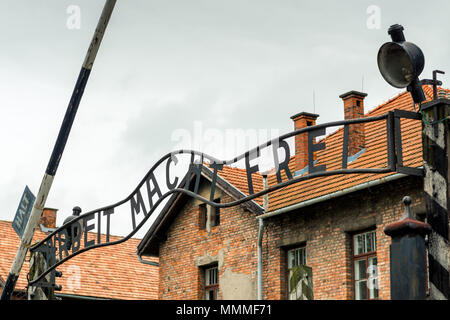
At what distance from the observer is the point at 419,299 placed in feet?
13.3

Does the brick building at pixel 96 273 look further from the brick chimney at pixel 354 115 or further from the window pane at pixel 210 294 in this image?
the brick chimney at pixel 354 115

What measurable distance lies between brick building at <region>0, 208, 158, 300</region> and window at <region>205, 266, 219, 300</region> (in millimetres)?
6863

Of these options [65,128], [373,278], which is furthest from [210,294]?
[65,128]

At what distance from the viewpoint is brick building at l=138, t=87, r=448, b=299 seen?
57.1ft

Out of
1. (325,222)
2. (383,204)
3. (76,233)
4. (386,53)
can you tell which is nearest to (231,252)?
(325,222)

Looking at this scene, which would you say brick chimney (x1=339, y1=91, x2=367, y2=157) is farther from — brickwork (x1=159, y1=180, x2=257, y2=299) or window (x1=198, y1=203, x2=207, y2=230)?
window (x1=198, y1=203, x2=207, y2=230)

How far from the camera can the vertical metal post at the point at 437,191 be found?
587cm

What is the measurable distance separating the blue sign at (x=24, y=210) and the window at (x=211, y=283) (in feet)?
37.6

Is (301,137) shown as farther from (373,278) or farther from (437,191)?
(437,191)

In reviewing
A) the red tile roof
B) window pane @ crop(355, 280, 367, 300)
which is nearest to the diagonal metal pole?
window pane @ crop(355, 280, 367, 300)

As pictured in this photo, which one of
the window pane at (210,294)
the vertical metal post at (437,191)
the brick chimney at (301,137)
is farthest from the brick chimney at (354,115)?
the vertical metal post at (437,191)

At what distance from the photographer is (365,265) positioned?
1795cm

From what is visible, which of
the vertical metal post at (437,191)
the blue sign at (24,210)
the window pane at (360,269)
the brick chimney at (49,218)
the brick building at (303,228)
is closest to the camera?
the vertical metal post at (437,191)
